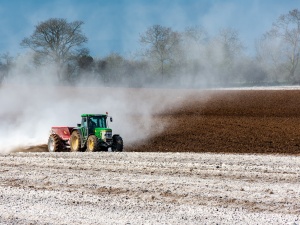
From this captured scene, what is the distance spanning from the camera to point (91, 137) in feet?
A: 81.0

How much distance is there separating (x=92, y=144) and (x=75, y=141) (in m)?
1.78

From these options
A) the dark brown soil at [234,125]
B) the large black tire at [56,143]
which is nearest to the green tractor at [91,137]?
the large black tire at [56,143]

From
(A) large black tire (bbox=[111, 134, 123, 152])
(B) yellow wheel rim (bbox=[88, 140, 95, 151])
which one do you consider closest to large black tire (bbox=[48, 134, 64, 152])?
(B) yellow wheel rim (bbox=[88, 140, 95, 151])

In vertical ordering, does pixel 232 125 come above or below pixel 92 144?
above

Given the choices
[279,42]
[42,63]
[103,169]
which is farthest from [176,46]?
[103,169]

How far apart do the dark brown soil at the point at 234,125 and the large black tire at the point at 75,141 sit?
13.2ft

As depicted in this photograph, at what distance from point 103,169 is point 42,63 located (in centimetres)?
5306

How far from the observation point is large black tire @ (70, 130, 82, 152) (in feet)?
84.7

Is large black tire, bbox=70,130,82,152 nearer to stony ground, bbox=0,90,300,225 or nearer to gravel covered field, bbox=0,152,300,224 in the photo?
stony ground, bbox=0,90,300,225

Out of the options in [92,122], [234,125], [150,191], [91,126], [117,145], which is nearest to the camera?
[150,191]

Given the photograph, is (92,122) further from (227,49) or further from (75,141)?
(227,49)

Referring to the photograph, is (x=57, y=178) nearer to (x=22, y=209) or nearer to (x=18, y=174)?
(x=18, y=174)

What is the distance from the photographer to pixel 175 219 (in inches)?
421

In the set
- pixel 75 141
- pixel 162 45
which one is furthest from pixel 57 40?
pixel 75 141
